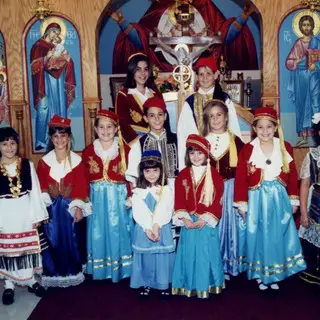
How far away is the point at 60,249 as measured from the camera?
3926mm

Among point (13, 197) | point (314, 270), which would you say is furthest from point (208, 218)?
point (13, 197)

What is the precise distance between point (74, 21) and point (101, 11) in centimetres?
40

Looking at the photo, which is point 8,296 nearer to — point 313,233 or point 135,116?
point 135,116

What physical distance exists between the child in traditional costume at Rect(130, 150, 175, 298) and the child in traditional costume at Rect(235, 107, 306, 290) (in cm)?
59

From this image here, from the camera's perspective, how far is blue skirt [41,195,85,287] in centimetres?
390

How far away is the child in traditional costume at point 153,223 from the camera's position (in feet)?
11.8

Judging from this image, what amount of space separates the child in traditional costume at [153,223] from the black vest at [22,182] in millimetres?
853

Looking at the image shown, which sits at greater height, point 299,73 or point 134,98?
point 299,73

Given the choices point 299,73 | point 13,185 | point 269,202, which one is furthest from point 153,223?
point 299,73

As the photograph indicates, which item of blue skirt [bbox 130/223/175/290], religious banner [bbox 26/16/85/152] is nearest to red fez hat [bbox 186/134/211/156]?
blue skirt [bbox 130/223/175/290]

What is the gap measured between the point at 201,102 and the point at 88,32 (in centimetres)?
299

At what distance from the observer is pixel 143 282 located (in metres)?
3.73

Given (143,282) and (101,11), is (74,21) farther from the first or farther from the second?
(143,282)

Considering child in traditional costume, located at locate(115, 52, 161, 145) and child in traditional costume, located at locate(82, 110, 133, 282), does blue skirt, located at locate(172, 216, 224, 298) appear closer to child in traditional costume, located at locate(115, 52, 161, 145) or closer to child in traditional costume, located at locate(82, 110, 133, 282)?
child in traditional costume, located at locate(82, 110, 133, 282)
